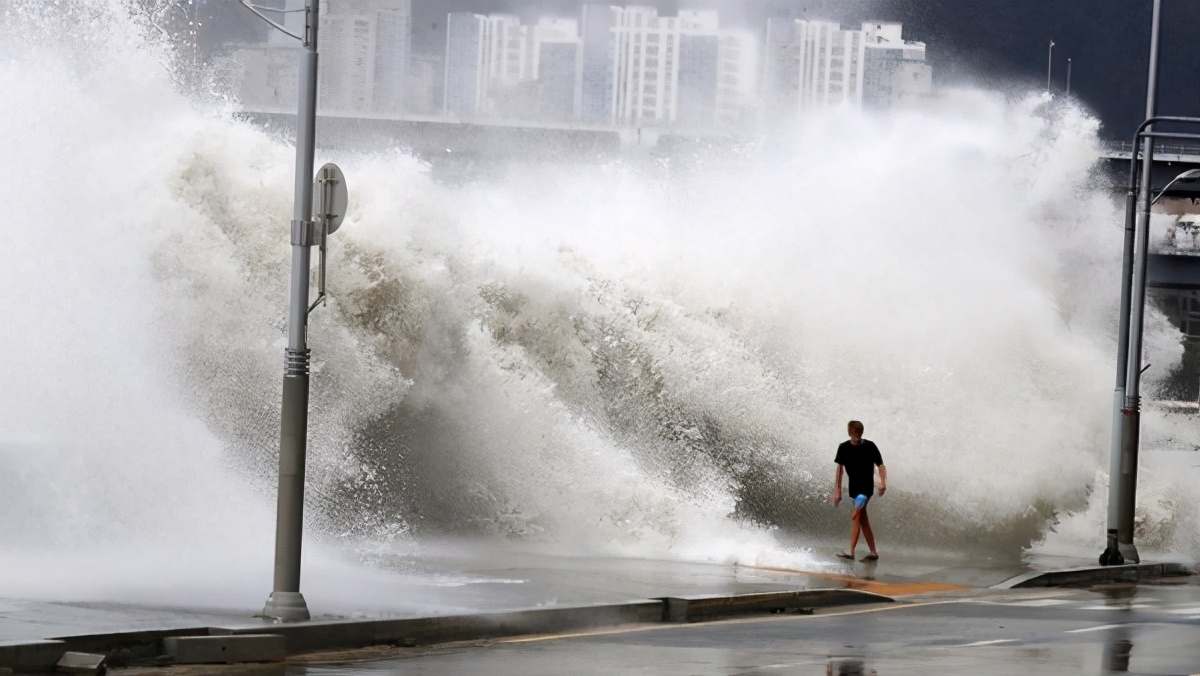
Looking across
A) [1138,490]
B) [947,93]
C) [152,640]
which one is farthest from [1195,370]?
[152,640]

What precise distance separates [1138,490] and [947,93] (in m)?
9.58

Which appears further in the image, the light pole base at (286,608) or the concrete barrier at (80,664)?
the light pole base at (286,608)

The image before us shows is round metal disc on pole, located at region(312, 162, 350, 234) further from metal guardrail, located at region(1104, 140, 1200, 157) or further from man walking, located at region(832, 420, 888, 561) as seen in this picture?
metal guardrail, located at region(1104, 140, 1200, 157)

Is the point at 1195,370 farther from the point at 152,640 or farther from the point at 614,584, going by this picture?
the point at 152,640

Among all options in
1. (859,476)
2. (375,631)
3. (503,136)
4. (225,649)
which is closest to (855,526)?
(859,476)

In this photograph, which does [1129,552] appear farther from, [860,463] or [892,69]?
[892,69]

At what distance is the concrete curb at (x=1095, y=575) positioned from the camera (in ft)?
66.2

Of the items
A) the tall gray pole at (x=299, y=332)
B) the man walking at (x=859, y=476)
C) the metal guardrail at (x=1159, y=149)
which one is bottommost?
the man walking at (x=859, y=476)

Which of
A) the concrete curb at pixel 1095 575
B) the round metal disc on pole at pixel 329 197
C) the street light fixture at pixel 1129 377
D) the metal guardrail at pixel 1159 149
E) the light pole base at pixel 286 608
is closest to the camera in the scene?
the light pole base at pixel 286 608

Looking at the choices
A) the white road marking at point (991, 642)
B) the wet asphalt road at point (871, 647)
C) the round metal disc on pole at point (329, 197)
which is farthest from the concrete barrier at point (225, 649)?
the white road marking at point (991, 642)

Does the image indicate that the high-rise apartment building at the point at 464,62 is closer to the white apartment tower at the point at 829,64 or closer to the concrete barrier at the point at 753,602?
the white apartment tower at the point at 829,64

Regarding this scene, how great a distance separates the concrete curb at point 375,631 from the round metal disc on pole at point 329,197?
2.92m

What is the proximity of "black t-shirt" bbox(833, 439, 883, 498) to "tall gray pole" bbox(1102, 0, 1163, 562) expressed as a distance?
375 cm

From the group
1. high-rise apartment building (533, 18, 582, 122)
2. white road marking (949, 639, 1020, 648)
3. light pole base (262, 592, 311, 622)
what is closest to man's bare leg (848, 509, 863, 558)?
white road marking (949, 639, 1020, 648)
